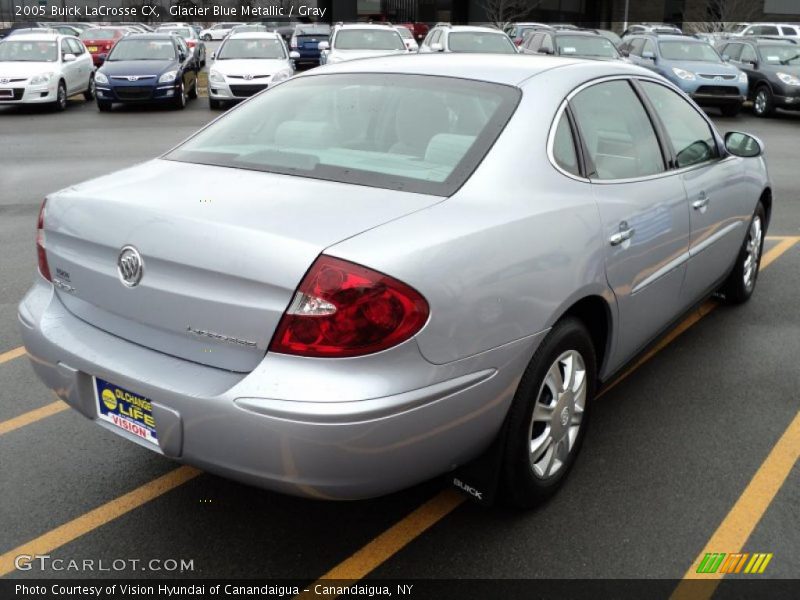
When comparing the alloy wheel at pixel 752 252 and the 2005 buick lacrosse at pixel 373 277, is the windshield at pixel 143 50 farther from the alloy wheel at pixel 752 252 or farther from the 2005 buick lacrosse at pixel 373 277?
the 2005 buick lacrosse at pixel 373 277

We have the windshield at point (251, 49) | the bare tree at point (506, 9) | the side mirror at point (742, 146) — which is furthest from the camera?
the bare tree at point (506, 9)

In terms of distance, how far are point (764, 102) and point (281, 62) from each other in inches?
416

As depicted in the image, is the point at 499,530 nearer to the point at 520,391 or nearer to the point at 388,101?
the point at 520,391

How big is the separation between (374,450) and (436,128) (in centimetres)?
143

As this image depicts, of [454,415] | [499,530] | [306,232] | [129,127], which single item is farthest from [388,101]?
[129,127]

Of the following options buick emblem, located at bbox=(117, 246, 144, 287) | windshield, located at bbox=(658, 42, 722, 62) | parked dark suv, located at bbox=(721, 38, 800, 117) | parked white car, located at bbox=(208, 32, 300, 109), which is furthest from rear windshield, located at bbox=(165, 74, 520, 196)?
windshield, located at bbox=(658, 42, 722, 62)

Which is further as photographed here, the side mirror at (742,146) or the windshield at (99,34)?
the windshield at (99,34)

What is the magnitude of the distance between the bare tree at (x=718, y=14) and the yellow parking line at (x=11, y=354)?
4177 cm

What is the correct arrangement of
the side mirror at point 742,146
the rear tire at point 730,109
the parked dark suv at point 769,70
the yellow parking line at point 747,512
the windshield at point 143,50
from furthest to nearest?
the windshield at point 143,50, the rear tire at point 730,109, the parked dark suv at point 769,70, the side mirror at point 742,146, the yellow parking line at point 747,512

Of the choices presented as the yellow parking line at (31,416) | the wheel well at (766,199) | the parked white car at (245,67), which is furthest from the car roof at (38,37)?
the wheel well at (766,199)

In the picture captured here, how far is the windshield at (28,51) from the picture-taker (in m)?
17.6

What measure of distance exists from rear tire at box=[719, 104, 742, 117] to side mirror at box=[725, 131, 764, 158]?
14253 mm

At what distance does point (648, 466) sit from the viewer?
11.6 ft

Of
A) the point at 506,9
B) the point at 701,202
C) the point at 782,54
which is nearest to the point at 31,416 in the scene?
the point at 701,202
